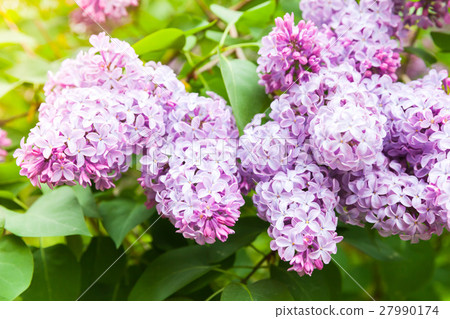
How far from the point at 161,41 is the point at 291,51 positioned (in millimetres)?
304

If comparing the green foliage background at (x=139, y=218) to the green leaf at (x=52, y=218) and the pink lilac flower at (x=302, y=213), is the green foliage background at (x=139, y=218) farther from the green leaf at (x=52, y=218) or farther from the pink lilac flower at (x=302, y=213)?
the pink lilac flower at (x=302, y=213)

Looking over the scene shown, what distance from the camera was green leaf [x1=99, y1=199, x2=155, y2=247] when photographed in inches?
39.4

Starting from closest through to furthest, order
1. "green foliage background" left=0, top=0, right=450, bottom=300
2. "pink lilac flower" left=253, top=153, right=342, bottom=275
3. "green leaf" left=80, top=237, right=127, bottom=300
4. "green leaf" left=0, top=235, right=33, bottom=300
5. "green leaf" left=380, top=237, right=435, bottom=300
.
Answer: "pink lilac flower" left=253, top=153, right=342, bottom=275 → "green leaf" left=0, top=235, right=33, bottom=300 → "green foliage background" left=0, top=0, right=450, bottom=300 → "green leaf" left=80, top=237, right=127, bottom=300 → "green leaf" left=380, top=237, right=435, bottom=300

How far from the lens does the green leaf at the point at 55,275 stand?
99 cm

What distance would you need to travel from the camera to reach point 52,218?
0.91m

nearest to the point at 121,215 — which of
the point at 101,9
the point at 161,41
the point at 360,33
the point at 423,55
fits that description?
the point at 161,41

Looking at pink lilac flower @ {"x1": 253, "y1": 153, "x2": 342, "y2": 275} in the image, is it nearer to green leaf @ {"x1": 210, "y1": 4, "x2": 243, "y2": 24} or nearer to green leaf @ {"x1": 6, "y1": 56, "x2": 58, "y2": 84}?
green leaf @ {"x1": 210, "y1": 4, "x2": 243, "y2": 24}

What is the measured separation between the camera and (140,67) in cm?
88

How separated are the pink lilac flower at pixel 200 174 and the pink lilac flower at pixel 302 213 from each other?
62 mm

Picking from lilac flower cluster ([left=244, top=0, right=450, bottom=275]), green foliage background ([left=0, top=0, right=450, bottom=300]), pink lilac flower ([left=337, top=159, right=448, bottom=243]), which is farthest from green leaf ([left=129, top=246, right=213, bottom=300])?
pink lilac flower ([left=337, top=159, right=448, bottom=243])

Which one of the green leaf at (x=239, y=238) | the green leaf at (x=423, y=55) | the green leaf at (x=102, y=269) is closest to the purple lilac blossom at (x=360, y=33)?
the green leaf at (x=423, y=55)

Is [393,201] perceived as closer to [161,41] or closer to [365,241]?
[365,241]
